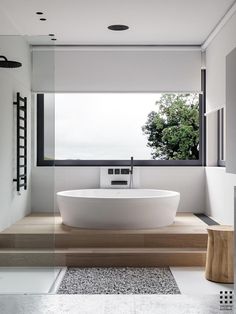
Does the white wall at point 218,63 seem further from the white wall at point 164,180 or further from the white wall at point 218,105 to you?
the white wall at point 164,180

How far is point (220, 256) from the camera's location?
151 inches

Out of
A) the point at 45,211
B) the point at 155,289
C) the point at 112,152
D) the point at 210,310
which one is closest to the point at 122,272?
the point at 155,289

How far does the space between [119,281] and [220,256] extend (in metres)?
0.92

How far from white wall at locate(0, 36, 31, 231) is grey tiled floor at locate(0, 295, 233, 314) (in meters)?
2.60

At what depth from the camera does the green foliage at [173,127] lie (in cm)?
652

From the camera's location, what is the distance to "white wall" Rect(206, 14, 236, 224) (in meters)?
4.86

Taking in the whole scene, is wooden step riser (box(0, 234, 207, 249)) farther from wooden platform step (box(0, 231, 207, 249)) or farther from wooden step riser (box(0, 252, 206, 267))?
wooden step riser (box(0, 252, 206, 267))

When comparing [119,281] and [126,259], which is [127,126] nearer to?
[126,259]

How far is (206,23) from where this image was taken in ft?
16.9

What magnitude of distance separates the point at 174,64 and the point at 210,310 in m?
4.82

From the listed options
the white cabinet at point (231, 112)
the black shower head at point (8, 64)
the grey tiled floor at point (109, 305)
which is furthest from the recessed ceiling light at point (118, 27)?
the grey tiled floor at point (109, 305)

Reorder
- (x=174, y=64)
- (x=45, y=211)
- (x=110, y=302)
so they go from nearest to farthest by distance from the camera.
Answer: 1. (x=110, y=302)
2. (x=45, y=211)
3. (x=174, y=64)

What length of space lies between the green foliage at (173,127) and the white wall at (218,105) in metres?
0.41

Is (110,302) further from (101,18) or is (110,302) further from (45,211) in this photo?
(101,18)
